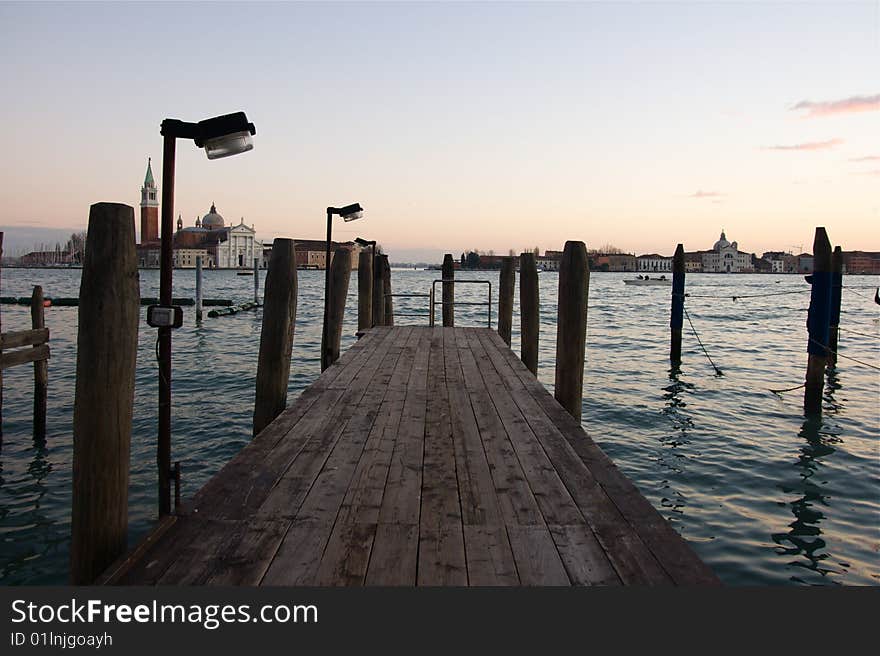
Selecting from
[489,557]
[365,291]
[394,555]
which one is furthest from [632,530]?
[365,291]

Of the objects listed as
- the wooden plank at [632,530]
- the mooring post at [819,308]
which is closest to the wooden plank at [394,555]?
the wooden plank at [632,530]

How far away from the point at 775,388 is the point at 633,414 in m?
5.25

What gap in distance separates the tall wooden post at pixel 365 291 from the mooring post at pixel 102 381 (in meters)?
10.1

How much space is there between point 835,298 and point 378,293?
12583 mm

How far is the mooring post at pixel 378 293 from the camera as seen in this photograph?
1552 cm

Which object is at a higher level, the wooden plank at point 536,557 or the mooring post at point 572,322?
the mooring post at point 572,322

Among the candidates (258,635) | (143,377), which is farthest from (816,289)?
(143,377)

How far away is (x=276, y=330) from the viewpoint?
584 centimetres

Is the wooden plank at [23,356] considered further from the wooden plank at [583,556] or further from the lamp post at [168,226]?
the wooden plank at [583,556]

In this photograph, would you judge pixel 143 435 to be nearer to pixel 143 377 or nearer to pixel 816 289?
pixel 143 377

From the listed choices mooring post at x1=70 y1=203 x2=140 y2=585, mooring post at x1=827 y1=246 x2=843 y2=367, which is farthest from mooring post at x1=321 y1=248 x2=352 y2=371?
mooring post at x1=827 y1=246 x2=843 y2=367

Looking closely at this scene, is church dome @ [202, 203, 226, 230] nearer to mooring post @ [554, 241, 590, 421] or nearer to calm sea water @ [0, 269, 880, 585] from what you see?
calm sea water @ [0, 269, 880, 585]

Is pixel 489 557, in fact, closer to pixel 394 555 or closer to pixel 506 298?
pixel 394 555

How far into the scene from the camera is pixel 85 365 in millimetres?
2844
